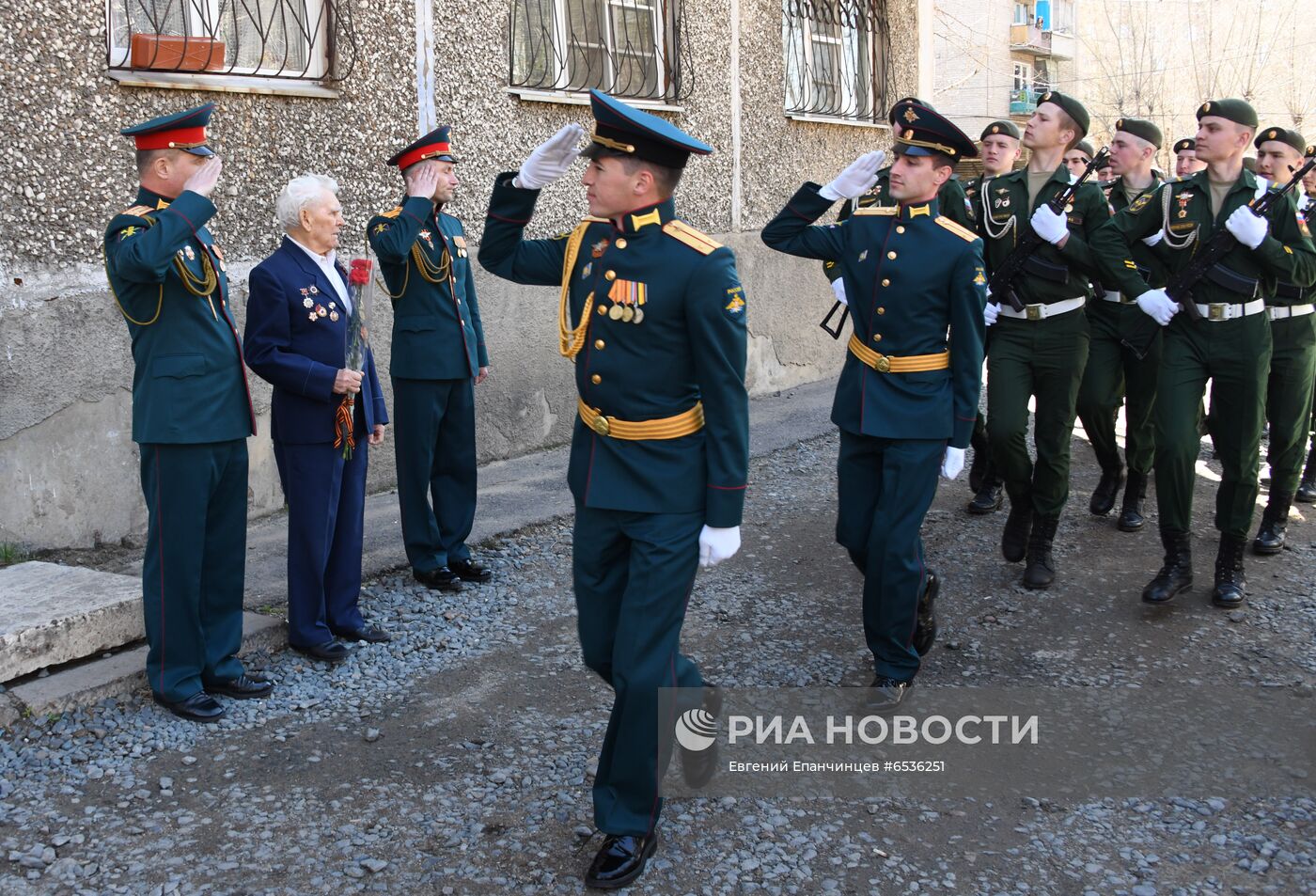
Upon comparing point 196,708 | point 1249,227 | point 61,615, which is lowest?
point 196,708

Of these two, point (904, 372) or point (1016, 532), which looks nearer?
point (904, 372)

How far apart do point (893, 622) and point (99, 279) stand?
370cm

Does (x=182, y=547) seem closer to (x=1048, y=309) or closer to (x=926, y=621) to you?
(x=926, y=621)

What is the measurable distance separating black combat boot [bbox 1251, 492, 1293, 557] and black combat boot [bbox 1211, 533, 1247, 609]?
77 centimetres

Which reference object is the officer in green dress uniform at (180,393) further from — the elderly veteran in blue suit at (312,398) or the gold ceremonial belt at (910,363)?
the gold ceremonial belt at (910,363)

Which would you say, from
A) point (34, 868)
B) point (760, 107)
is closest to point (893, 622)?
point (34, 868)

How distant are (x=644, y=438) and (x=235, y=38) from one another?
13.4 feet

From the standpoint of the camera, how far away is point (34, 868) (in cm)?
320

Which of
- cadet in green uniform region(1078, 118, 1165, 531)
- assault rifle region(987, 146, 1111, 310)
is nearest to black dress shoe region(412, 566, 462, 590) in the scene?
assault rifle region(987, 146, 1111, 310)

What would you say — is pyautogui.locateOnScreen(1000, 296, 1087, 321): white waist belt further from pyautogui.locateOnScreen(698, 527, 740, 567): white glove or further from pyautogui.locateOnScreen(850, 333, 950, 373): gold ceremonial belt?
pyautogui.locateOnScreen(698, 527, 740, 567): white glove

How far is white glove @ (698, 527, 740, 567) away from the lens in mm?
3229

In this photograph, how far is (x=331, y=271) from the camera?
460 centimetres

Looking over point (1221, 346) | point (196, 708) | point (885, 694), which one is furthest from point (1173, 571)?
point (196, 708)

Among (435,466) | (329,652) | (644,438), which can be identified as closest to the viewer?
(644,438)
